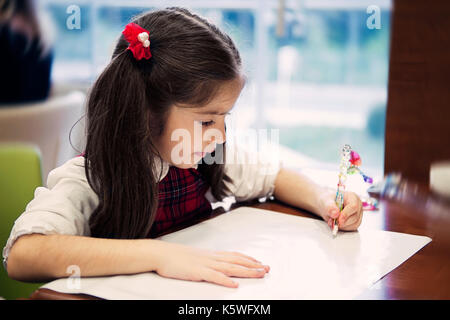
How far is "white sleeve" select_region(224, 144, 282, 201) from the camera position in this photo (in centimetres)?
107

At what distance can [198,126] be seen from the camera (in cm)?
85

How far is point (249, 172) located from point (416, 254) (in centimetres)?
40

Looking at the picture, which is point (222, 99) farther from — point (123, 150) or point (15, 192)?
point (15, 192)

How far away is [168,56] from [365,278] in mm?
444

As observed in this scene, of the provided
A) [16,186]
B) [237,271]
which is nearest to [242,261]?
[237,271]

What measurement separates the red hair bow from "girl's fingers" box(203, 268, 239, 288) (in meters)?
0.36

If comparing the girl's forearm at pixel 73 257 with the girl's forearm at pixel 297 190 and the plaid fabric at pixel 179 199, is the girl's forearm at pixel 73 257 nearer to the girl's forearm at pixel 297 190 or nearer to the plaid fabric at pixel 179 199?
the plaid fabric at pixel 179 199

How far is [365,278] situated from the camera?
68 centimetres

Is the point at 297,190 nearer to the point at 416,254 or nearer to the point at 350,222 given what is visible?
the point at 350,222

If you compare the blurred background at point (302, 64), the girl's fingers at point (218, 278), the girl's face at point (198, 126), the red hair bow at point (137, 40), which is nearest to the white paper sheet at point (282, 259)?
the girl's fingers at point (218, 278)

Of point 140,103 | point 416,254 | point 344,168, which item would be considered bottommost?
point 416,254

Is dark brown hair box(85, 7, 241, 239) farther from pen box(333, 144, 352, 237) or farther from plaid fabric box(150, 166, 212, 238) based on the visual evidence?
pen box(333, 144, 352, 237)

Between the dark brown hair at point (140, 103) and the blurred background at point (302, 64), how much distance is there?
8.29 feet

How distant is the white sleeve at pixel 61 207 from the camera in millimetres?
710
